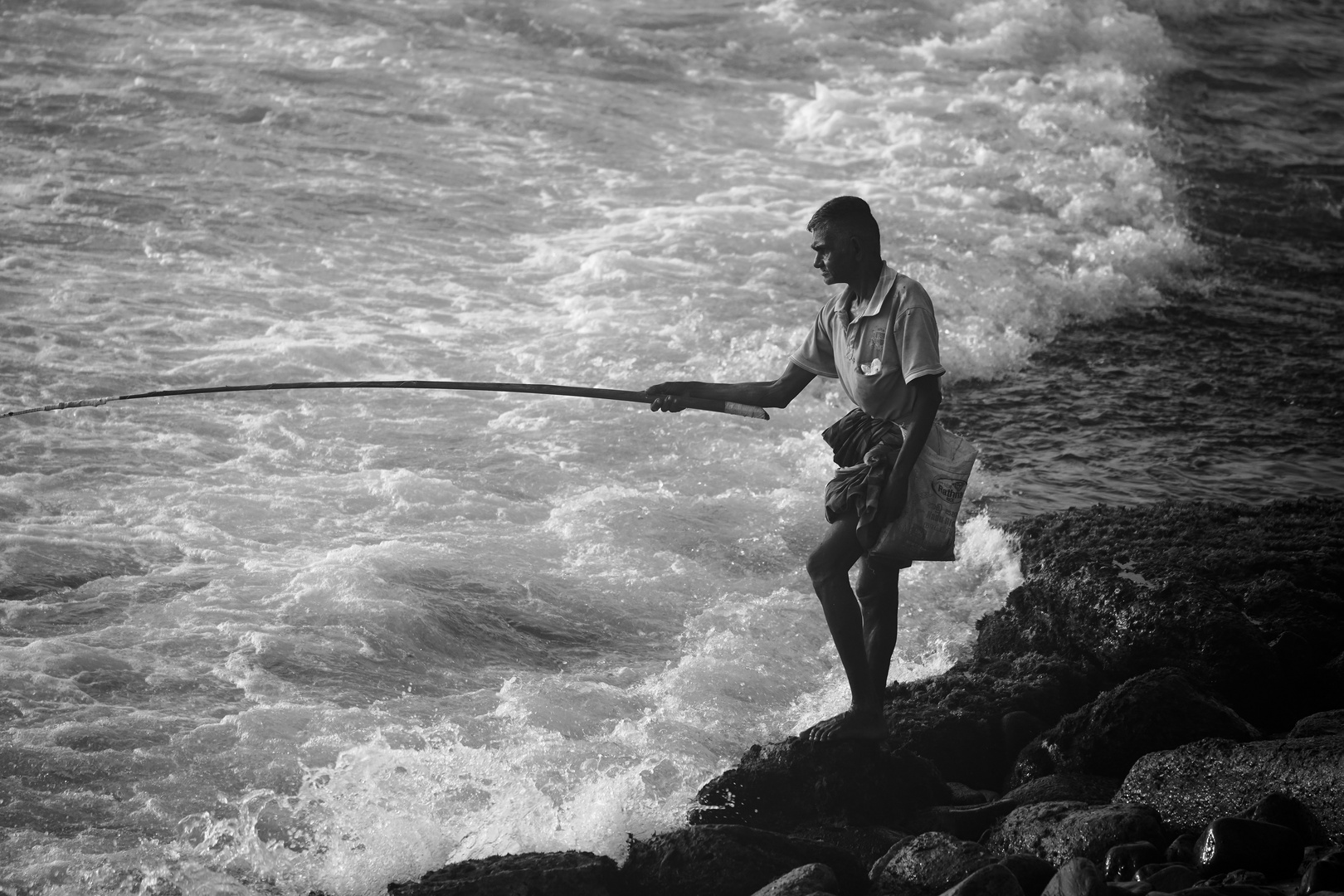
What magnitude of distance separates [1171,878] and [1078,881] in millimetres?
351

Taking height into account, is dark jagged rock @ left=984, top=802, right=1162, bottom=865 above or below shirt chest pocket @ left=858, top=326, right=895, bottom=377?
below

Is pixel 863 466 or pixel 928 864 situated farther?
pixel 863 466

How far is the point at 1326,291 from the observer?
11086mm

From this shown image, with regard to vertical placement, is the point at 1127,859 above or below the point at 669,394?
below

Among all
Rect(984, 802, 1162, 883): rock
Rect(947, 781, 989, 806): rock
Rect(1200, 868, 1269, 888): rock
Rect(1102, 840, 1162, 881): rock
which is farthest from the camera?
Rect(947, 781, 989, 806): rock

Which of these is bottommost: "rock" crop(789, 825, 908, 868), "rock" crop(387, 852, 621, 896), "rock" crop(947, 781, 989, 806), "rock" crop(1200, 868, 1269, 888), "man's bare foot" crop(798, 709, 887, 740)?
"rock" crop(947, 781, 989, 806)

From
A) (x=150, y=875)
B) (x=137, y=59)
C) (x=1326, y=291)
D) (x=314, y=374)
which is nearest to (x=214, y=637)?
(x=150, y=875)

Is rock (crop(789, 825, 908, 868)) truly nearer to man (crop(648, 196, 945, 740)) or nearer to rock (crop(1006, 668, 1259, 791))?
man (crop(648, 196, 945, 740))

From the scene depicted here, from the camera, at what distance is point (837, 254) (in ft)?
14.4

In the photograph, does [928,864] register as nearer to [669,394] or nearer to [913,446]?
[913,446]

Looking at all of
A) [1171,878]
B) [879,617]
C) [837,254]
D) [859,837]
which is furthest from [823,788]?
[837,254]

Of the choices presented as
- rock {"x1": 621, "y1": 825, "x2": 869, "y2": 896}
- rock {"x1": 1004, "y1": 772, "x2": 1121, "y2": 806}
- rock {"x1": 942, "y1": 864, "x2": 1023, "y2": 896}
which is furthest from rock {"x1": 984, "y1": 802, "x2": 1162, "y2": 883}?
rock {"x1": 621, "y1": 825, "x2": 869, "y2": 896}

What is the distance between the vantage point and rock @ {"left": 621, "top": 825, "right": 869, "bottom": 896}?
14.0 feet

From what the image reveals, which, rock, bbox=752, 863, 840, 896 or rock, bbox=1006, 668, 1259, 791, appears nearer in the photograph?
rock, bbox=752, 863, 840, 896
